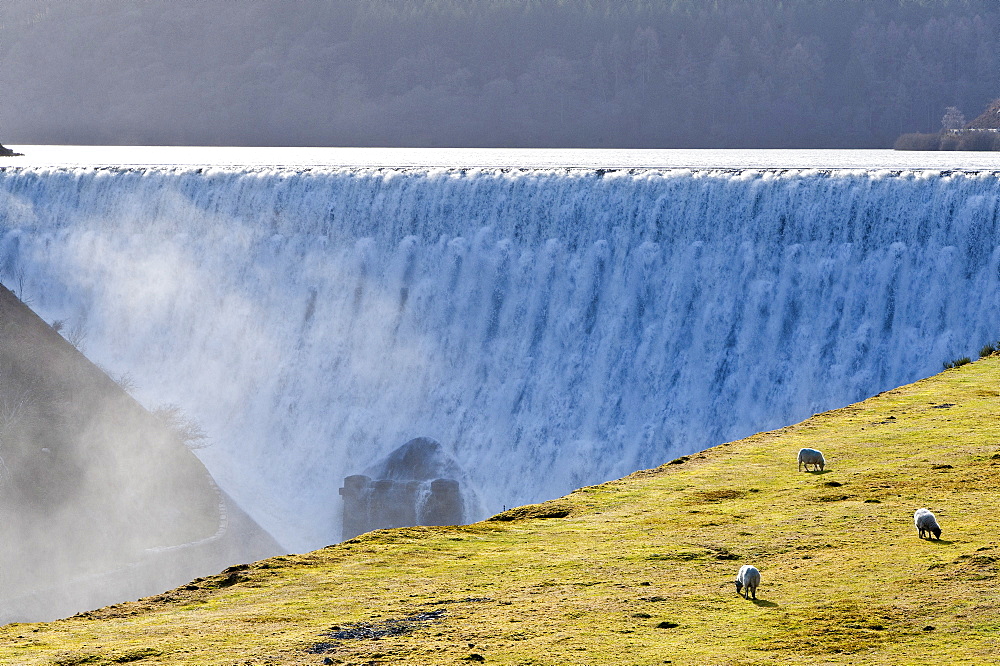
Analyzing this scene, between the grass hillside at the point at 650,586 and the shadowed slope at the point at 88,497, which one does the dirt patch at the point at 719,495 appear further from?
the shadowed slope at the point at 88,497

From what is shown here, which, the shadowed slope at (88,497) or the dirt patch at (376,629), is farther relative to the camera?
the shadowed slope at (88,497)

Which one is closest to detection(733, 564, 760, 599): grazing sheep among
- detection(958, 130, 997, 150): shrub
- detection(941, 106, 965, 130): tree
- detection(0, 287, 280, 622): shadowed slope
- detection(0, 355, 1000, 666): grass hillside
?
detection(0, 355, 1000, 666): grass hillside

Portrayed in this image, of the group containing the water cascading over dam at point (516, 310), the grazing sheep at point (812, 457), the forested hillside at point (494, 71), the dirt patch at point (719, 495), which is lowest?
the dirt patch at point (719, 495)

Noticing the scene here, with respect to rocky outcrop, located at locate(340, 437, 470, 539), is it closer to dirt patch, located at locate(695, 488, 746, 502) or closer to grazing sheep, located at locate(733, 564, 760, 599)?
dirt patch, located at locate(695, 488, 746, 502)

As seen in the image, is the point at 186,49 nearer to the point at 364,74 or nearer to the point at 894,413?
the point at 364,74

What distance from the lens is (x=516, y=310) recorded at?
4528cm

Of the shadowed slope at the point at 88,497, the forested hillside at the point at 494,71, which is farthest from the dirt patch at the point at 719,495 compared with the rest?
the forested hillside at the point at 494,71

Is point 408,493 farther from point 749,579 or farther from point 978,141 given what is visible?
point 978,141

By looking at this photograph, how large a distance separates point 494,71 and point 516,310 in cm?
11221

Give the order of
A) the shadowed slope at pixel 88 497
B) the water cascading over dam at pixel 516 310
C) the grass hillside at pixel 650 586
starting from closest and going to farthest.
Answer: the grass hillside at pixel 650 586
the shadowed slope at pixel 88 497
the water cascading over dam at pixel 516 310

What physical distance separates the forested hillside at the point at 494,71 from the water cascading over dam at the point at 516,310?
8961 centimetres

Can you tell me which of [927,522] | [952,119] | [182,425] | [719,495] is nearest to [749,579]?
[927,522]

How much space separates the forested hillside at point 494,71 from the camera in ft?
454

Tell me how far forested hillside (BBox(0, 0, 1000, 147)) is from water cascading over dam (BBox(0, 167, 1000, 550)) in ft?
294
